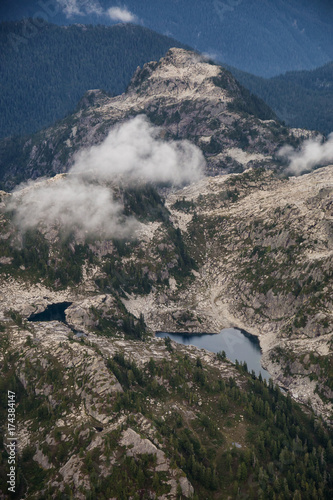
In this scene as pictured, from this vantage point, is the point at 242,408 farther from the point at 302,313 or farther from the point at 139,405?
the point at 302,313

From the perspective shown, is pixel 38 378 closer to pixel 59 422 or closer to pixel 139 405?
pixel 59 422

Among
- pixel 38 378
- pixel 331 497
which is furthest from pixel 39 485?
pixel 331 497

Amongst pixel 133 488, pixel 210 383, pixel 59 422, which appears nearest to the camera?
pixel 133 488

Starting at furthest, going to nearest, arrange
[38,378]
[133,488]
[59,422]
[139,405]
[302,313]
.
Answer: [302,313], [38,378], [139,405], [59,422], [133,488]

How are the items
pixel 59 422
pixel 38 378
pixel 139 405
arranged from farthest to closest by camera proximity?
1. pixel 38 378
2. pixel 139 405
3. pixel 59 422

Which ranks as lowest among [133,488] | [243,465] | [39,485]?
[39,485]

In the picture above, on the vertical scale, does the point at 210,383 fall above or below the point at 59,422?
above

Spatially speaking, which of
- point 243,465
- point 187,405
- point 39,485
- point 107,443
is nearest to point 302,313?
point 187,405

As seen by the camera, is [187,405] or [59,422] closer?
[59,422]

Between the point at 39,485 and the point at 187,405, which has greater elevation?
the point at 187,405
